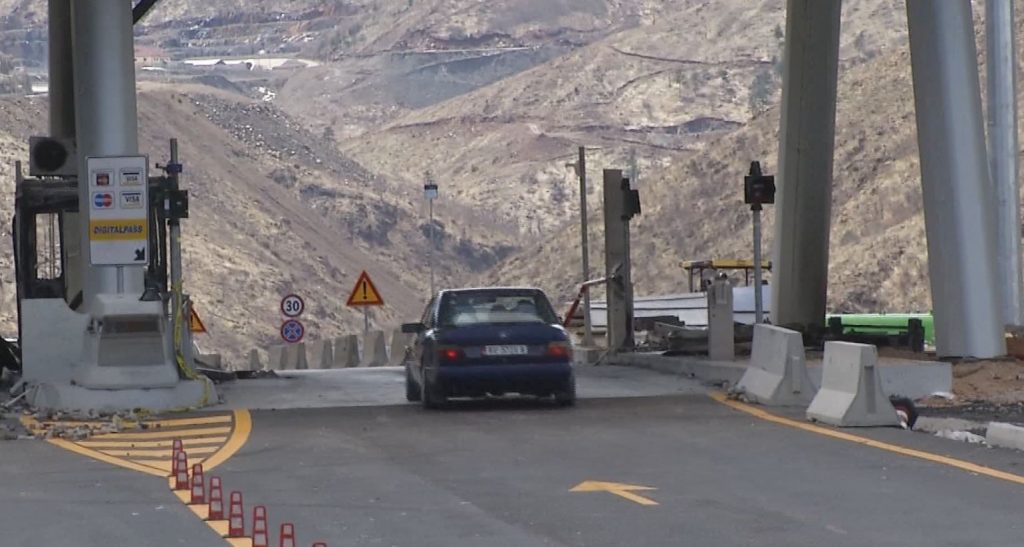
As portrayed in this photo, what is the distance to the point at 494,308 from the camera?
2306 cm

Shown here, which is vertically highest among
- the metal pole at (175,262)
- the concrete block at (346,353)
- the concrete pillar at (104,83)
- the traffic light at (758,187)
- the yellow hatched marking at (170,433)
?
the concrete pillar at (104,83)

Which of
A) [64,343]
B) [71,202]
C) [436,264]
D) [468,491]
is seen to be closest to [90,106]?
[64,343]

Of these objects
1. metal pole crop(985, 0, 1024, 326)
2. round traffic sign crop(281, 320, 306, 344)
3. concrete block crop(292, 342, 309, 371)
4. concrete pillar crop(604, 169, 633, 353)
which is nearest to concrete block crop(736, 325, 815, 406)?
concrete pillar crop(604, 169, 633, 353)

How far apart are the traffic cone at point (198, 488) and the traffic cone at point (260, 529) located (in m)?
2.15

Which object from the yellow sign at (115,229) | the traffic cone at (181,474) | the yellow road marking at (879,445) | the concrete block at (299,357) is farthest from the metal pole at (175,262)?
the concrete block at (299,357)

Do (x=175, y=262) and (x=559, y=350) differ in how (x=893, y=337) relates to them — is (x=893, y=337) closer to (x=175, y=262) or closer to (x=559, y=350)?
(x=559, y=350)

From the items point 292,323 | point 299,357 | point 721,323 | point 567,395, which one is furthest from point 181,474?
point 299,357

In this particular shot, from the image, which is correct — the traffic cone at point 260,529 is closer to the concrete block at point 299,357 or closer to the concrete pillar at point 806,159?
the concrete pillar at point 806,159

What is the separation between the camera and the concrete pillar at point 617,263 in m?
34.0

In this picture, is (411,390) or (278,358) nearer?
(411,390)

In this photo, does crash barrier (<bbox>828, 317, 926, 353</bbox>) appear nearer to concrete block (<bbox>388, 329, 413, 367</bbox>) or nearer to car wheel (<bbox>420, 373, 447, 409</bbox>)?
car wheel (<bbox>420, 373, 447, 409</bbox>)

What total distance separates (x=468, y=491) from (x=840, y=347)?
19.5 feet

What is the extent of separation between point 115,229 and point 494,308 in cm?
490

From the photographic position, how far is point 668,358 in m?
30.1
